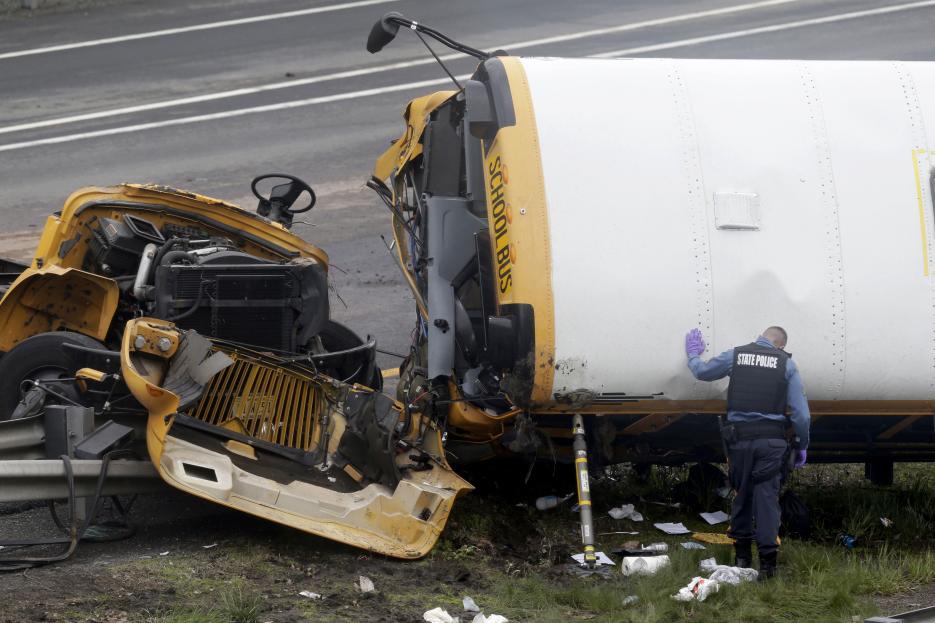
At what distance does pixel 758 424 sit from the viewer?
24.1ft

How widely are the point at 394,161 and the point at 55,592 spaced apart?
3864 mm

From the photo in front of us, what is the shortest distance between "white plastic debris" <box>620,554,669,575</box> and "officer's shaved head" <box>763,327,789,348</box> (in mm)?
1347

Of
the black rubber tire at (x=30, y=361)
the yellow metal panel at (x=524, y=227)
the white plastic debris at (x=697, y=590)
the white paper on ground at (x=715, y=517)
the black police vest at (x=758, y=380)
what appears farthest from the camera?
the white paper on ground at (x=715, y=517)

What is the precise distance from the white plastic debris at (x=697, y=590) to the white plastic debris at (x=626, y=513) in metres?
1.43

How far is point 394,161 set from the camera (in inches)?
360

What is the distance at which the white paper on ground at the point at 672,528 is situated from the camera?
27.4 feet

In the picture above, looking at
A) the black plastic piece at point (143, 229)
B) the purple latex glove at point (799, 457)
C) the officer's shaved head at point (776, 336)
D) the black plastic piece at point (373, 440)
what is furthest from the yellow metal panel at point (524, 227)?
the black plastic piece at point (143, 229)

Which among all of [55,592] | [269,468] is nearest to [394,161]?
[269,468]

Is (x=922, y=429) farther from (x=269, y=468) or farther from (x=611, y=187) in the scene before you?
(x=269, y=468)

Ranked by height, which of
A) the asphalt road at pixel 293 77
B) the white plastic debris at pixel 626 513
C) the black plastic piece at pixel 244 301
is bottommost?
the white plastic debris at pixel 626 513

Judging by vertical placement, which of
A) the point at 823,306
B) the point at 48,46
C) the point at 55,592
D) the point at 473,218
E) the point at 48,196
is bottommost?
the point at 55,592

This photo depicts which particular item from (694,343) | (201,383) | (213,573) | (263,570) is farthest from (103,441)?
(694,343)

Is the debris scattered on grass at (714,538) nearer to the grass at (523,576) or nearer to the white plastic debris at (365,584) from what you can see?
the grass at (523,576)

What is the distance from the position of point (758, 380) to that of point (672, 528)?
5.31 feet
